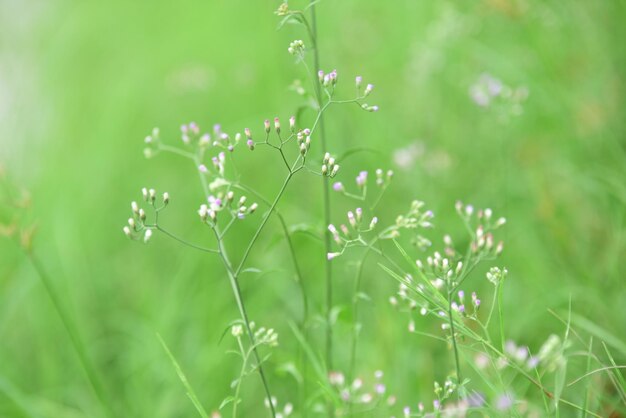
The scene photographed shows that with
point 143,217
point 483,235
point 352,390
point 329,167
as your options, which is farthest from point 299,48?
point 352,390

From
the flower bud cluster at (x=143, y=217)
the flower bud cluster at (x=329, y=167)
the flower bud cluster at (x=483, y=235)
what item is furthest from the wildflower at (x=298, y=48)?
the flower bud cluster at (x=483, y=235)

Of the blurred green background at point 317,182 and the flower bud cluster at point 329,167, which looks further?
the blurred green background at point 317,182

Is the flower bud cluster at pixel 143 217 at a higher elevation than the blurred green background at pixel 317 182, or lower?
higher

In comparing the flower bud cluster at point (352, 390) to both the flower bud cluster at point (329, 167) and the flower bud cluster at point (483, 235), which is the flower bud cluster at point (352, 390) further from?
the flower bud cluster at point (329, 167)

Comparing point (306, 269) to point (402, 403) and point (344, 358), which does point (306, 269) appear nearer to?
point (344, 358)

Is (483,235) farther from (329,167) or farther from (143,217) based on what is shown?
(143,217)

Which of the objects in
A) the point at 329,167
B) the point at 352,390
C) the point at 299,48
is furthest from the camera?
the point at 352,390

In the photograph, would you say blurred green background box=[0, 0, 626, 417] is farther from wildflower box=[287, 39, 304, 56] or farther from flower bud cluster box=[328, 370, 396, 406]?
wildflower box=[287, 39, 304, 56]

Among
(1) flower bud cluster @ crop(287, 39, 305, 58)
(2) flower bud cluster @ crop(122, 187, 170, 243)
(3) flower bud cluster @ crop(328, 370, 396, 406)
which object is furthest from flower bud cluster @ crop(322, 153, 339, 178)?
(3) flower bud cluster @ crop(328, 370, 396, 406)
